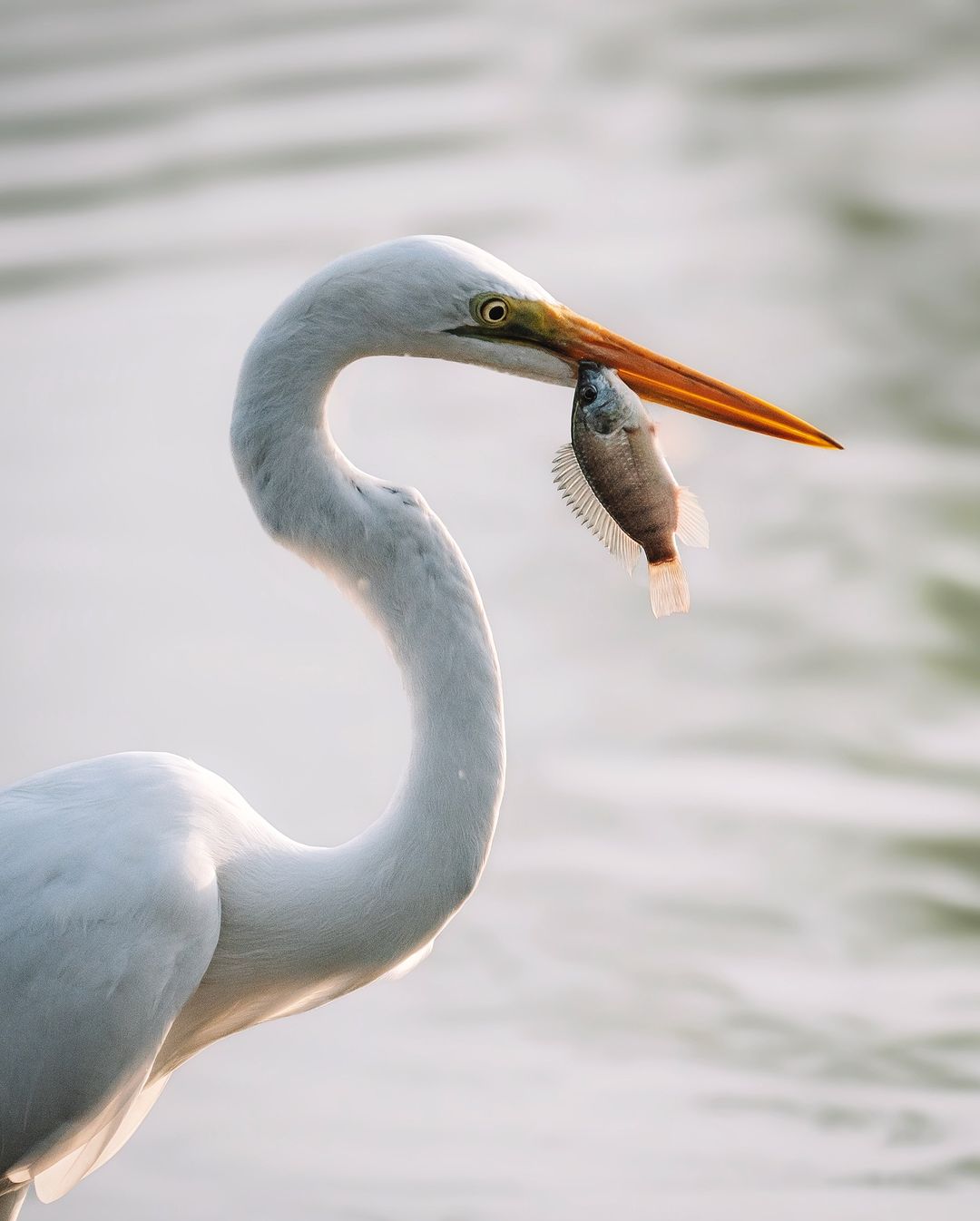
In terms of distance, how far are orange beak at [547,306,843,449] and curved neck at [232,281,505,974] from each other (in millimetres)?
236

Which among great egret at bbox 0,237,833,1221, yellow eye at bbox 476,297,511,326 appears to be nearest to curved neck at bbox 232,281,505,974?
great egret at bbox 0,237,833,1221

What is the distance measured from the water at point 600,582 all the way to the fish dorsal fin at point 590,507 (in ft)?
0.41

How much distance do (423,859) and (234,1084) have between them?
1828 millimetres

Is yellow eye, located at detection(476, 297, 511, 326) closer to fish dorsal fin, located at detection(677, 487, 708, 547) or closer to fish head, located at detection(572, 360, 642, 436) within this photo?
fish head, located at detection(572, 360, 642, 436)

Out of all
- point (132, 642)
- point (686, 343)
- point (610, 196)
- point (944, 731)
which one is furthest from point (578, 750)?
point (610, 196)

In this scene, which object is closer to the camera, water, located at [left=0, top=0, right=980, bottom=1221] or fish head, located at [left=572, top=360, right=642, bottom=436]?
fish head, located at [left=572, top=360, right=642, bottom=436]

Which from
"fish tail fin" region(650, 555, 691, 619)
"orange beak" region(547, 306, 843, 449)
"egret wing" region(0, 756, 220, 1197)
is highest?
"orange beak" region(547, 306, 843, 449)

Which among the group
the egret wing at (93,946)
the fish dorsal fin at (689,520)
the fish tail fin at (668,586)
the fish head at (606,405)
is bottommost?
the egret wing at (93,946)

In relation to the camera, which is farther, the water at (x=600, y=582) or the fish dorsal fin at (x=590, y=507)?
the water at (x=600, y=582)

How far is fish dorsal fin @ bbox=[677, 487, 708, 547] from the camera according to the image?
77.1 inches

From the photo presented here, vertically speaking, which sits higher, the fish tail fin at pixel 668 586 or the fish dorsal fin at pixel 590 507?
the fish dorsal fin at pixel 590 507

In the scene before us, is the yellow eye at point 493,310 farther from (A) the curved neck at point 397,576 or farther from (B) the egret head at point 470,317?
(A) the curved neck at point 397,576

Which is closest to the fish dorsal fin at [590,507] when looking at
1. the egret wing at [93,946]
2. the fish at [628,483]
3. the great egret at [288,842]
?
the fish at [628,483]

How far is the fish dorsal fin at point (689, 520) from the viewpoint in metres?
1.96
